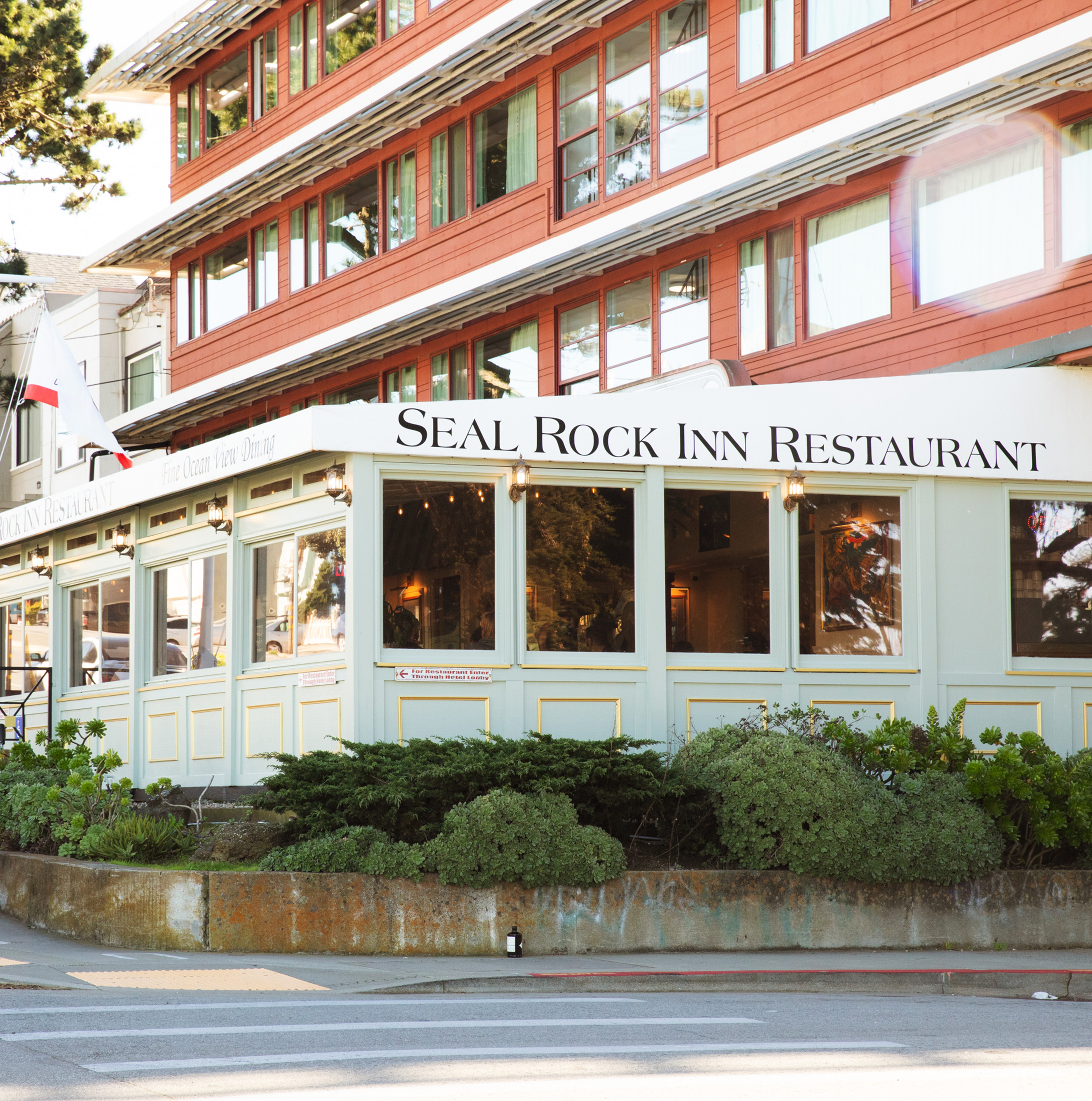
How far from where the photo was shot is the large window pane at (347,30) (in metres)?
25.5

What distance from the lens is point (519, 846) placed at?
1170cm

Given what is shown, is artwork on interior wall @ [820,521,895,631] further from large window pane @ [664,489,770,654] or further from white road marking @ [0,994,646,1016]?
white road marking @ [0,994,646,1016]

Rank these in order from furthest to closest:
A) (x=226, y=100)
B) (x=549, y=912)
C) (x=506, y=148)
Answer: (x=226, y=100) < (x=506, y=148) < (x=549, y=912)

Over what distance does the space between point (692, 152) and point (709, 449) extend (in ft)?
24.6

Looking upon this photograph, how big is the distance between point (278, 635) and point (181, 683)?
5.68ft

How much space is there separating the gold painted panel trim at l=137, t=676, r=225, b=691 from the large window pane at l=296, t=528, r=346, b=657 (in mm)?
1431

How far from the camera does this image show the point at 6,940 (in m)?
12.4

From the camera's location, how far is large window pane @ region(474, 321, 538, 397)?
23.1m

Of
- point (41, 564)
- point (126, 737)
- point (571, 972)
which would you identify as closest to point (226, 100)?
point (41, 564)

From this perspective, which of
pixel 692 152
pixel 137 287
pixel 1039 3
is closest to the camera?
pixel 1039 3

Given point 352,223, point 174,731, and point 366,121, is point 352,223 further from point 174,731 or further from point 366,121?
point 174,731

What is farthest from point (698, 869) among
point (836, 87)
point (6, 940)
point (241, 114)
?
point (241, 114)

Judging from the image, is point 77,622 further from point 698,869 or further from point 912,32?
point 912,32

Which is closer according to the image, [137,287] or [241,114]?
[241,114]
